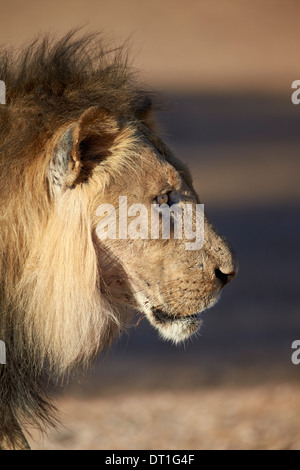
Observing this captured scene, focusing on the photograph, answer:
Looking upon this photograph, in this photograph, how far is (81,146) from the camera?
9.16ft

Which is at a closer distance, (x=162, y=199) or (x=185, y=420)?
(x=162, y=199)

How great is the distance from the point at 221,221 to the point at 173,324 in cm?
559

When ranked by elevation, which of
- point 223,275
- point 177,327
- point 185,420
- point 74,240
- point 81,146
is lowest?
point 185,420

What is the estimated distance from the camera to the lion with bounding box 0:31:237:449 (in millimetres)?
2811

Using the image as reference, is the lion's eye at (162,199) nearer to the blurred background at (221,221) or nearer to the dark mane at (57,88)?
the dark mane at (57,88)

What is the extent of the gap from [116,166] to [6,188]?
1.20ft

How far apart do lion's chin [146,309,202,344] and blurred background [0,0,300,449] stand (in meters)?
0.40

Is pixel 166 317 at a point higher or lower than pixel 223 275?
lower

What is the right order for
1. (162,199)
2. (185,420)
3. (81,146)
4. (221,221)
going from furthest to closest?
(221,221)
(185,420)
(162,199)
(81,146)

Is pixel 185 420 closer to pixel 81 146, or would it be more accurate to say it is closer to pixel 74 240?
pixel 74 240

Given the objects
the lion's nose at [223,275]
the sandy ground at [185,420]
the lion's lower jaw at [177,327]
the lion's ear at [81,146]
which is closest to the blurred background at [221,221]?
the sandy ground at [185,420]

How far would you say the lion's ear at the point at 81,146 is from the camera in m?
2.70

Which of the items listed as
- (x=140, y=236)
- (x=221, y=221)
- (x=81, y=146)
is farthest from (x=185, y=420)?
(x=221, y=221)

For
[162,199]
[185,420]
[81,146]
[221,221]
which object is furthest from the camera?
[221,221]
